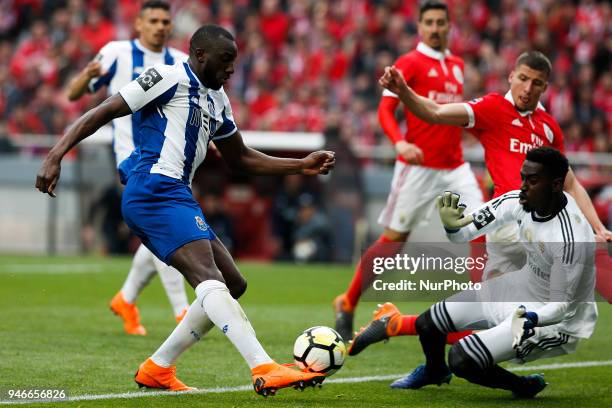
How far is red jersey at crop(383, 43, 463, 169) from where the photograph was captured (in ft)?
32.2

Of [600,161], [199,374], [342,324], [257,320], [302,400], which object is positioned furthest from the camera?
[600,161]

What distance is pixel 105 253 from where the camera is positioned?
19281mm

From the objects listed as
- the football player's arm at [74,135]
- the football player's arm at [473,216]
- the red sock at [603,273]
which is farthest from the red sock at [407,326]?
the football player's arm at [74,135]

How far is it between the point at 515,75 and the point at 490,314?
189cm

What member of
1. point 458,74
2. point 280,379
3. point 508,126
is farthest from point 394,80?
point 458,74

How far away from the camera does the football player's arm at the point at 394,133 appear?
8.90 metres

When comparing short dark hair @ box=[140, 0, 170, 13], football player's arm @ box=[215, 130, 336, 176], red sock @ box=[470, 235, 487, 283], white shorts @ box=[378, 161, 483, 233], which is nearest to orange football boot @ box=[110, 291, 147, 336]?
white shorts @ box=[378, 161, 483, 233]

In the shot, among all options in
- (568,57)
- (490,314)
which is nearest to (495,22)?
(568,57)

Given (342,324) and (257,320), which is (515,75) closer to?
(342,324)

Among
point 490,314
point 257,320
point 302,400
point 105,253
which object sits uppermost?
point 490,314

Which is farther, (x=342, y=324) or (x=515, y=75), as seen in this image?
(x=342, y=324)

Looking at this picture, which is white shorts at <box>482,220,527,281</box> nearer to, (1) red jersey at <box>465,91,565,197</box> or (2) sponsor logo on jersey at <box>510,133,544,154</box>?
(1) red jersey at <box>465,91,565,197</box>

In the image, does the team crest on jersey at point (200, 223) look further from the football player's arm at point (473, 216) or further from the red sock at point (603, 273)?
the red sock at point (603, 273)

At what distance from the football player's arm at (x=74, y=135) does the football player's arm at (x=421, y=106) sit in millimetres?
1863
